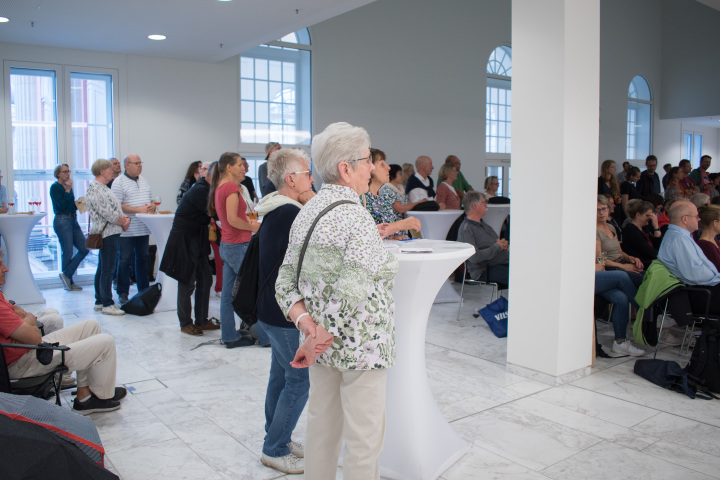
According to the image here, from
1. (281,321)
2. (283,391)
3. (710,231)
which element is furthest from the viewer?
(710,231)

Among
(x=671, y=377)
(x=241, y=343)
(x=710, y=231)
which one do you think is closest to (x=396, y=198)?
(x=241, y=343)

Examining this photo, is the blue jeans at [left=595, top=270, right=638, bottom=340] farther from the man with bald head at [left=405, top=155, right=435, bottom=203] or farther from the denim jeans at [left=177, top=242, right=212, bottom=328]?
the denim jeans at [left=177, top=242, right=212, bottom=328]

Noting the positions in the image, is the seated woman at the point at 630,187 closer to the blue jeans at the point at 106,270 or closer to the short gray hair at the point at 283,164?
the blue jeans at the point at 106,270

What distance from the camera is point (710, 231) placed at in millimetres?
4230

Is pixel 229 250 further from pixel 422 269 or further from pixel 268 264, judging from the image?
pixel 422 269

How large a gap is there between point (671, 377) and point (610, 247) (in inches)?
58.8

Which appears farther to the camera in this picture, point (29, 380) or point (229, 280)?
point (229, 280)

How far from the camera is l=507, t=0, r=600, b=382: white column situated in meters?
3.62

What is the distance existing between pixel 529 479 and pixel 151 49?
22.7 feet

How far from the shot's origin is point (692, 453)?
2.79m

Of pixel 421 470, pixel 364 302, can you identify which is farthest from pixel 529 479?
pixel 364 302

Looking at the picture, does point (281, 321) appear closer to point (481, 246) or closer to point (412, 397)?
point (412, 397)

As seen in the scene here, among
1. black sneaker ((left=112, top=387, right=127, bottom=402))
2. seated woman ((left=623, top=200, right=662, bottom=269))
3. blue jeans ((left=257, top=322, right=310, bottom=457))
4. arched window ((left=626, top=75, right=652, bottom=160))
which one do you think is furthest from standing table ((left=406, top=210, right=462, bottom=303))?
arched window ((left=626, top=75, right=652, bottom=160))

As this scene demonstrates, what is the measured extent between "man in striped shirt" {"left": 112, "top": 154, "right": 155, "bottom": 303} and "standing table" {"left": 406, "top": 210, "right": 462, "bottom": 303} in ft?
8.95
